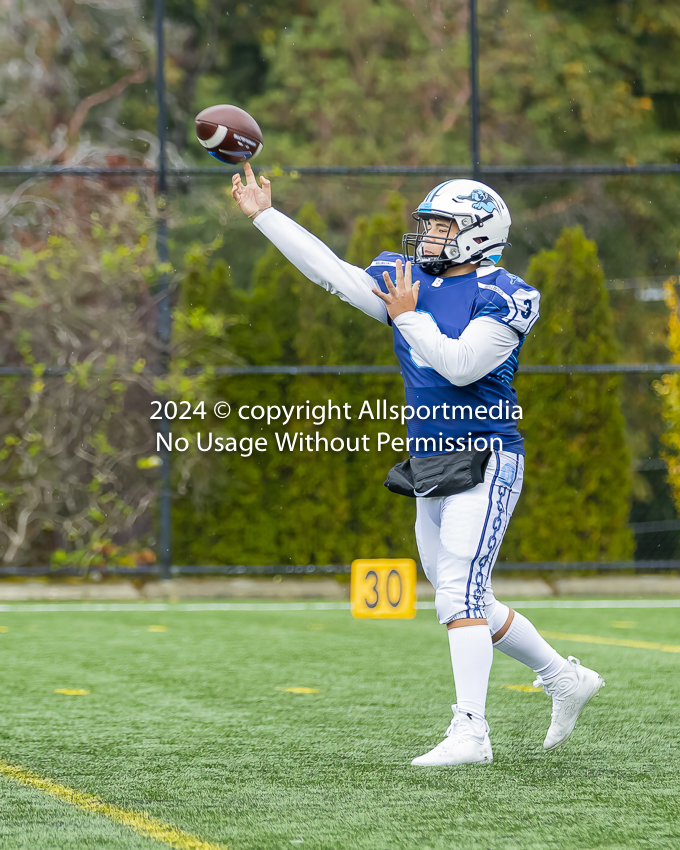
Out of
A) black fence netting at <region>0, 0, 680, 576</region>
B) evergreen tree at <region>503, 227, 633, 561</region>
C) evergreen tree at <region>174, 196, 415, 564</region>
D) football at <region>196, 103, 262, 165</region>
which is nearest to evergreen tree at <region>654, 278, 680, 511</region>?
black fence netting at <region>0, 0, 680, 576</region>

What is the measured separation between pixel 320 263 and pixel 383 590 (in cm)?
140

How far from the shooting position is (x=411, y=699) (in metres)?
4.79

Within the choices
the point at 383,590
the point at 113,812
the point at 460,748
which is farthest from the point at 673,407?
the point at 113,812

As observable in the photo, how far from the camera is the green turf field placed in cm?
286

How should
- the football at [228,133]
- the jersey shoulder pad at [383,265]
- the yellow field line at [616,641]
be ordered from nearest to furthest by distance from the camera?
the jersey shoulder pad at [383,265] < the football at [228,133] < the yellow field line at [616,641]

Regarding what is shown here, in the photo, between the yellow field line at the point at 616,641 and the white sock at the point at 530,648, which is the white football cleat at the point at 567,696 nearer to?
the white sock at the point at 530,648

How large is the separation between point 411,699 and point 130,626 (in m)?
2.91

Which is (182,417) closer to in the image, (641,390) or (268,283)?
(268,283)

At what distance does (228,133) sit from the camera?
4355 mm

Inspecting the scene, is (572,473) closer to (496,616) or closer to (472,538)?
(496,616)

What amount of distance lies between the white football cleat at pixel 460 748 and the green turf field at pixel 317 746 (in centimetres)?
4

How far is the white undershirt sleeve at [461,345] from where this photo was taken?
11.7 ft

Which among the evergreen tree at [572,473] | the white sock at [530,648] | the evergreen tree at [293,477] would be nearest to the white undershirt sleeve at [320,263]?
the white sock at [530,648]

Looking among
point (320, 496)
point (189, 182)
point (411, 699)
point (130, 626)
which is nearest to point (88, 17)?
point (189, 182)
